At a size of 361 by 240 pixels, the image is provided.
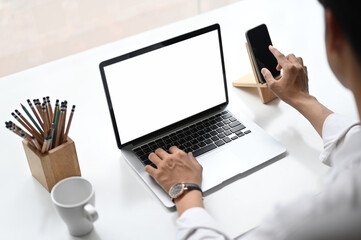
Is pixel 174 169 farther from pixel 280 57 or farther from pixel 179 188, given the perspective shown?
pixel 280 57

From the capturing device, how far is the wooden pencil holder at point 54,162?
1.13 meters

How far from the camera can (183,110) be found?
1317mm

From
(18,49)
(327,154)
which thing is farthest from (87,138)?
(18,49)

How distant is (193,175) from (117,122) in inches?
9.0

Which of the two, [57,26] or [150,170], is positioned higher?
[150,170]

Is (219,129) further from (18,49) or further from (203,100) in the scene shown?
(18,49)

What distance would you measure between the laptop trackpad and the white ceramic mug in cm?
26

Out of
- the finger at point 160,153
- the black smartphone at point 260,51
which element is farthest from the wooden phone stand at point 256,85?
the finger at point 160,153

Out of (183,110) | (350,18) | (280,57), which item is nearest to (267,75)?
(280,57)

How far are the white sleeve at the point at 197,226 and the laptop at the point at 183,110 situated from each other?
0.12m

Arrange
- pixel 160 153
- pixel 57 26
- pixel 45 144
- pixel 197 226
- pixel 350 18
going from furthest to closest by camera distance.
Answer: pixel 57 26 < pixel 160 153 < pixel 45 144 < pixel 197 226 < pixel 350 18

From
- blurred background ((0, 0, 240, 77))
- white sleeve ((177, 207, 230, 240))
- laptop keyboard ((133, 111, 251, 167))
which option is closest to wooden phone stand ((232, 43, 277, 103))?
laptop keyboard ((133, 111, 251, 167))

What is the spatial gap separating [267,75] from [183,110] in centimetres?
24

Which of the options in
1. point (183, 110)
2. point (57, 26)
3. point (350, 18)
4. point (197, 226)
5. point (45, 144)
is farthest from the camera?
point (57, 26)
